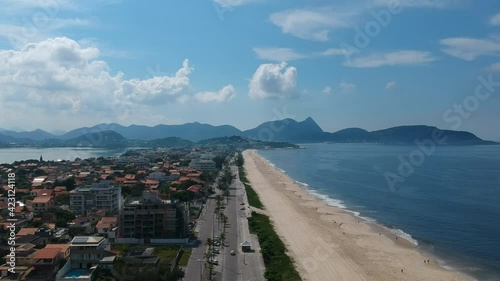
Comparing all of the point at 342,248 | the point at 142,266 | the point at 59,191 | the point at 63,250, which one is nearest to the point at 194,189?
the point at 59,191

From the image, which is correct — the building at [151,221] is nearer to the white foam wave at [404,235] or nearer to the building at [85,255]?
the building at [85,255]

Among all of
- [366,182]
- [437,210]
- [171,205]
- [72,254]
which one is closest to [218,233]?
[171,205]

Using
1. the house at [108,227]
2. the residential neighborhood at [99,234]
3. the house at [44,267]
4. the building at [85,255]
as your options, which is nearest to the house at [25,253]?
the residential neighborhood at [99,234]

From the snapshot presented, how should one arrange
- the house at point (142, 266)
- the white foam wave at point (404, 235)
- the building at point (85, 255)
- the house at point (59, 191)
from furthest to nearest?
the house at point (59, 191)
the white foam wave at point (404, 235)
the building at point (85, 255)
the house at point (142, 266)

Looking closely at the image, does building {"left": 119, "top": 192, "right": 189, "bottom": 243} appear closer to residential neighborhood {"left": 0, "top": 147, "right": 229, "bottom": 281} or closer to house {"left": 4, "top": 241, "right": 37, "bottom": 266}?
residential neighborhood {"left": 0, "top": 147, "right": 229, "bottom": 281}

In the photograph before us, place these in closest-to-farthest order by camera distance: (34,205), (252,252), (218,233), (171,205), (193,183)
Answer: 1. (252,252)
2. (171,205)
3. (218,233)
4. (34,205)
5. (193,183)

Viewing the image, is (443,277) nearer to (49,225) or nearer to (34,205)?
(49,225)

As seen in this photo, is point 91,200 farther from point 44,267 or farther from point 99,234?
point 44,267
